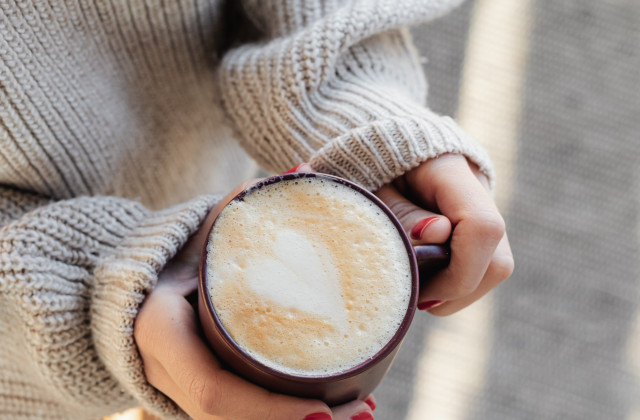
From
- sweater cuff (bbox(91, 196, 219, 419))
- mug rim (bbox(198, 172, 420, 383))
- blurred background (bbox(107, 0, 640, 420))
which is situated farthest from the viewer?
blurred background (bbox(107, 0, 640, 420))

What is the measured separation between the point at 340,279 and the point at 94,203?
0.25m

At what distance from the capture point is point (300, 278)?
1.12 feet

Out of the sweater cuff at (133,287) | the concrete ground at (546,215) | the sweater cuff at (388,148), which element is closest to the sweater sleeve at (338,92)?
the sweater cuff at (388,148)

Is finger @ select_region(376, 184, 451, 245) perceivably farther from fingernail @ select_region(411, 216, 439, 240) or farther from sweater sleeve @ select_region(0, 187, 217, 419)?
sweater sleeve @ select_region(0, 187, 217, 419)

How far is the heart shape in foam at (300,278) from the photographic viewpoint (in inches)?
13.3

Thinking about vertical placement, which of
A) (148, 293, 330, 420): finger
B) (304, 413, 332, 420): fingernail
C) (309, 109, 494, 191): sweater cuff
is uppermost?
(309, 109, 494, 191): sweater cuff

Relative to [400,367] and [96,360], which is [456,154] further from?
[400,367]

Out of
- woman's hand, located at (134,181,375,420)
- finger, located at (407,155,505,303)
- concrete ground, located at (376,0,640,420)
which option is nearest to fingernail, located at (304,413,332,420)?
woman's hand, located at (134,181,375,420)

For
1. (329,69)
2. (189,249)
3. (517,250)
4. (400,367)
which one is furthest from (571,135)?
(189,249)

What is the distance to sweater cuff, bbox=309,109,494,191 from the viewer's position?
0.43 metres

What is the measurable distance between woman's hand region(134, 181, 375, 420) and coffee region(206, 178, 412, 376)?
0.15ft

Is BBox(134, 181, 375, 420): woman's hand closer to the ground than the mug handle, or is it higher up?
closer to the ground

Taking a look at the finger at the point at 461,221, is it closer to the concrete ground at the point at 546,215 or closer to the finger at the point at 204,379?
the finger at the point at 204,379

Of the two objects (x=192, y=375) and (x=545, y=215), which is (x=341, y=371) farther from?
(x=545, y=215)
